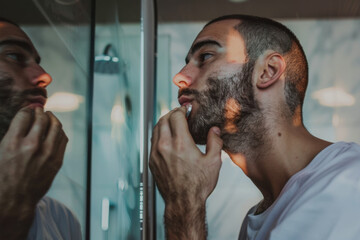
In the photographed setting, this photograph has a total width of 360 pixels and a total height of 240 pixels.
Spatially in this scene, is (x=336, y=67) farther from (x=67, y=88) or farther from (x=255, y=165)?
(x=67, y=88)

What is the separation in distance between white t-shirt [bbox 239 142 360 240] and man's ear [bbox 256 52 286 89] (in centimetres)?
19

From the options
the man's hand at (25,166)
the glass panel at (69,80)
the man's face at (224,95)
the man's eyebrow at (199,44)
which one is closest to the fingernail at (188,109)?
the man's face at (224,95)

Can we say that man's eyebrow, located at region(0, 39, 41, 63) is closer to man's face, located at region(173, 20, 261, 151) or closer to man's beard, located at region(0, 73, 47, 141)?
man's beard, located at region(0, 73, 47, 141)

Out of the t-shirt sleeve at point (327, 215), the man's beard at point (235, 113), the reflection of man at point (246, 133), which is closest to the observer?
the t-shirt sleeve at point (327, 215)

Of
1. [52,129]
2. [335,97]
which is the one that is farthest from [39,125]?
[335,97]

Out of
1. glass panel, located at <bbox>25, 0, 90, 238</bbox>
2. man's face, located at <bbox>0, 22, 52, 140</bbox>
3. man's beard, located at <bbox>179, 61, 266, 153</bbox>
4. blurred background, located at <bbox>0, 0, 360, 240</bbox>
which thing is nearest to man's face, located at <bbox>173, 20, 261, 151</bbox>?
man's beard, located at <bbox>179, 61, 266, 153</bbox>

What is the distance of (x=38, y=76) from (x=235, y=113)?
15.8 inches

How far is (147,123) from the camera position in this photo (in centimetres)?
98

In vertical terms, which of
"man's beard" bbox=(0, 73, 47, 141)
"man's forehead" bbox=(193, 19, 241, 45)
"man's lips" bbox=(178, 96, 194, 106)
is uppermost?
"man's forehead" bbox=(193, 19, 241, 45)

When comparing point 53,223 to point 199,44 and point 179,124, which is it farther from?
point 199,44

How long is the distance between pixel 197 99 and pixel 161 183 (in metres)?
0.18

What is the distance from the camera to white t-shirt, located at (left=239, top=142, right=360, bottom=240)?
2.01ft

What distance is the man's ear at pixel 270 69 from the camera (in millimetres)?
844

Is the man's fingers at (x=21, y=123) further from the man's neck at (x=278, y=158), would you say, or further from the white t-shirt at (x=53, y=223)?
the man's neck at (x=278, y=158)
